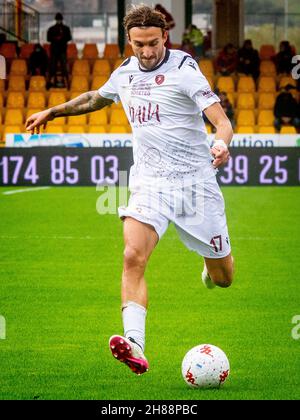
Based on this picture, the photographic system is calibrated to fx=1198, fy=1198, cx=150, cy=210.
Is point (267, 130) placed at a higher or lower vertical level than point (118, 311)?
higher

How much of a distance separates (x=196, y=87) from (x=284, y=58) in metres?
21.0

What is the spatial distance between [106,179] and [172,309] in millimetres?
12236

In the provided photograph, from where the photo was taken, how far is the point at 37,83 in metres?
28.2

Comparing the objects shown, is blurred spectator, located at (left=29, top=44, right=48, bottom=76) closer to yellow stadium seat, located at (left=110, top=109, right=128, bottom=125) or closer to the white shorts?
yellow stadium seat, located at (left=110, top=109, right=128, bottom=125)

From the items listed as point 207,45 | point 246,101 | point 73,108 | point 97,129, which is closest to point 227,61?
point 246,101


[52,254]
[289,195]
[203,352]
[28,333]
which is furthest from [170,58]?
[289,195]

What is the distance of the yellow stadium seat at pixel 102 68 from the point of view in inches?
1115

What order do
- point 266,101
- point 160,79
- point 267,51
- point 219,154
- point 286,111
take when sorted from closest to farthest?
point 219,154 < point 160,79 < point 286,111 < point 266,101 < point 267,51

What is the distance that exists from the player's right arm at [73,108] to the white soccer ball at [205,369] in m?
2.02

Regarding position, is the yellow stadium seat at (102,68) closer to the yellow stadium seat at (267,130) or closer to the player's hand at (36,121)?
the yellow stadium seat at (267,130)

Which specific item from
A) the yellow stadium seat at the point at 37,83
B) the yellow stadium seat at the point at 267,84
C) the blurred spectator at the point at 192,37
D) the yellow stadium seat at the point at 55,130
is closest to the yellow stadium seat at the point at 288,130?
the yellow stadium seat at the point at 267,84

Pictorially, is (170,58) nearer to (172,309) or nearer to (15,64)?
(172,309)

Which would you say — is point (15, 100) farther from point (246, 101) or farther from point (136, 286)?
point (136, 286)

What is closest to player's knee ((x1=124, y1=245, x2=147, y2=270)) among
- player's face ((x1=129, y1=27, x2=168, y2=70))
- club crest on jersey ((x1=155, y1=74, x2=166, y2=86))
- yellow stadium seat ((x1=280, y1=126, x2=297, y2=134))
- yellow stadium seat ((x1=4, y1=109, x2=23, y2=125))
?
club crest on jersey ((x1=155, y1=74, x2=166, y2=86))
